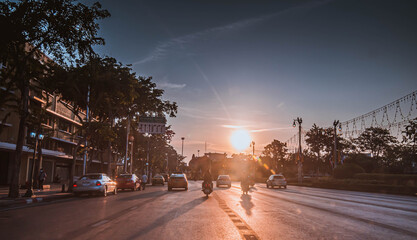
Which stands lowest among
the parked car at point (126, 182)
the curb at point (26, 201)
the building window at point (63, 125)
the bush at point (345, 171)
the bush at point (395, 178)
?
the curb at point (26, 201)

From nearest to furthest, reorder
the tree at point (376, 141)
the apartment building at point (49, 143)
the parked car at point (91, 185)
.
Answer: the parked car at point (91, 185)
the apartment building at point (49, 143)
the tree at point (376, 141)

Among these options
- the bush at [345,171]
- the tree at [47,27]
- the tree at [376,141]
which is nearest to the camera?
the tree at [47,27]

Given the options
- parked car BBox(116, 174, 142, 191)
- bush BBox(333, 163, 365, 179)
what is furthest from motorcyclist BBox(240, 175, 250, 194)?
bush BBox(333, 163, 365, 179)

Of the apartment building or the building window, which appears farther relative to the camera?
the building window

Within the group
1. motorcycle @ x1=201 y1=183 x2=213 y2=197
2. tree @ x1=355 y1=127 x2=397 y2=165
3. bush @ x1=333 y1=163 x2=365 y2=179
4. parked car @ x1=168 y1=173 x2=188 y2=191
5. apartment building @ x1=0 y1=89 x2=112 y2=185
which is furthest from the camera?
tree @ x1=355 y1=127 x2=397 y2=165

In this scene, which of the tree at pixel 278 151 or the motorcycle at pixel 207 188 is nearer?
the motorcycle at pixel 207 188

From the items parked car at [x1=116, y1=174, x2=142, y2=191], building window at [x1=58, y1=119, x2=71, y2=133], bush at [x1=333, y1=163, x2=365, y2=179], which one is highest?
building window at [x1=58, y1=119, x2=71, y2=133]

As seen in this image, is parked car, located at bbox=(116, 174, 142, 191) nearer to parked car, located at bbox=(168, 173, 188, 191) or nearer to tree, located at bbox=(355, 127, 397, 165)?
parked car, located at bbox=(168, 173, 188, 191)

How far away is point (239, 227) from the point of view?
8.69 m

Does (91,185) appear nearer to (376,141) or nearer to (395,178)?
(395,178)

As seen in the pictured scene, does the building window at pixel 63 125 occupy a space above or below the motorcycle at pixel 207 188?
above

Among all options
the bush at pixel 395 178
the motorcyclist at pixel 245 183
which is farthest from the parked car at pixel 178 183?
the bush at pixel 395 178

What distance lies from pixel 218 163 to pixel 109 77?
5972cm

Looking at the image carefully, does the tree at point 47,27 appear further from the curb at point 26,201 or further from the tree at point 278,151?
the tree at point 278,151
